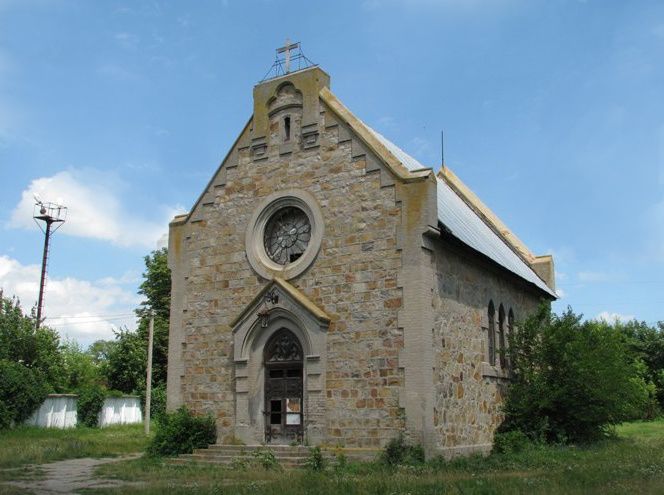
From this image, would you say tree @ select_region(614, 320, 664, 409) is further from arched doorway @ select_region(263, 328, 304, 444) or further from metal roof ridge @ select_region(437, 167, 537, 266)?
arched doorway @ select_region(263, 328, 304, 444)

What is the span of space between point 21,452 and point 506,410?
14.0 metres

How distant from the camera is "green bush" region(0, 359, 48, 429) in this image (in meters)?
30.7

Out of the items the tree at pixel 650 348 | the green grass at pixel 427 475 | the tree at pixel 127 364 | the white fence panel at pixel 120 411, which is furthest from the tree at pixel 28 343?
the tree at pixel 650 348

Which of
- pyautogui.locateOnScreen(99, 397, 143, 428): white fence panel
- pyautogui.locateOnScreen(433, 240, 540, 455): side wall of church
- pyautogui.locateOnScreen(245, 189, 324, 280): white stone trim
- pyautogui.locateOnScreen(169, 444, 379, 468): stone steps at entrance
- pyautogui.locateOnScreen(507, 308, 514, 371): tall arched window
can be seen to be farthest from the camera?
pyautogui.locateOnScreen(99, 397, 143, 428): white fence panel

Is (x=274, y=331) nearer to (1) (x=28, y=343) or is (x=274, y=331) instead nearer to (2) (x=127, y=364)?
(1) (x=28, y=343)

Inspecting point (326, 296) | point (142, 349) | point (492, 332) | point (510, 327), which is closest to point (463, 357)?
point (492, 332)

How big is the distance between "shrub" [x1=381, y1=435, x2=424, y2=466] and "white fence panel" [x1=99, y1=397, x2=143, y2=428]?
83.4 feet

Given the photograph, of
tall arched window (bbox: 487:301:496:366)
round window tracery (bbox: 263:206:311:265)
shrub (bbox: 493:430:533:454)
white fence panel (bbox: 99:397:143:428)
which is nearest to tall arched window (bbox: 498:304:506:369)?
tall arched window (bbox: 487:301:496:366)

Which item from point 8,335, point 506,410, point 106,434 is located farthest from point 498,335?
point 8,335

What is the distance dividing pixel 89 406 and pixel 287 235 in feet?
72.6

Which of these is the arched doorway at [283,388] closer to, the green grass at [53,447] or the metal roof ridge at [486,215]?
the green grass at [53,447]

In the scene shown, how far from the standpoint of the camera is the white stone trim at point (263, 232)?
733 inches

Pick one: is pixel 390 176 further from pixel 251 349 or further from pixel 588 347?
pixel 588 347

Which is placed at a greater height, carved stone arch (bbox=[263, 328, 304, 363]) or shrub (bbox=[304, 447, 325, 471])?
carved stone arch (bbox=[263, 328, 304, 363])
